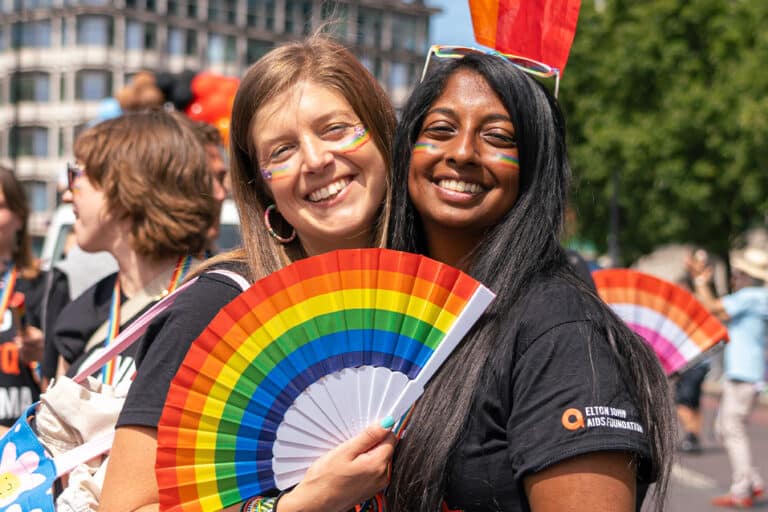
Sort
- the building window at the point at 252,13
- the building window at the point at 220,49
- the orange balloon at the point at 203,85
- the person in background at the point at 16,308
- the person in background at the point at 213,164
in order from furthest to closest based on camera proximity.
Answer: the building window at the point at 252,13 < the building window at the point at 220,49 < the orange balloon at the point at 203,85 < the person in background at the point at 16,308 < the person in background at the point at 213,164

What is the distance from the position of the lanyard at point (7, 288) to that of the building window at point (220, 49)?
6856cm

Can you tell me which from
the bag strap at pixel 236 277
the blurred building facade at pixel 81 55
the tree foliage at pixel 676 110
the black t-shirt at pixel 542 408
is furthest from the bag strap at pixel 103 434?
the blurred building facade at pixel 81 55

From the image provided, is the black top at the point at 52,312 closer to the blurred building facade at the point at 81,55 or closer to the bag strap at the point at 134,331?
the bag strap at the point at 134,331

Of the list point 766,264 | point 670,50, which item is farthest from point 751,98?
point 766,264

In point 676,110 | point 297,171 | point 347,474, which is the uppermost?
point 297,171

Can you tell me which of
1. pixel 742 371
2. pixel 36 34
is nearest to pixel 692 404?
pixel 742 371

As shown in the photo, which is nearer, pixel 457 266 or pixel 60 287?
pixel 457 266

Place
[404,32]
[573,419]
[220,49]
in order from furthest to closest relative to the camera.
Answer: [404,32], [220,49], [573,419]

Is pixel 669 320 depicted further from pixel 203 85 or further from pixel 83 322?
pixel 203 85

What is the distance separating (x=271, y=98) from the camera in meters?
2.51

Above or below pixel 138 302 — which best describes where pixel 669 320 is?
below

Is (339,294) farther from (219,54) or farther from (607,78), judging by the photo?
(219,54)

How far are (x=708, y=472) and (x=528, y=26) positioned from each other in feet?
29.6

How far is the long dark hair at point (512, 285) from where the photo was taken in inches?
77.5
